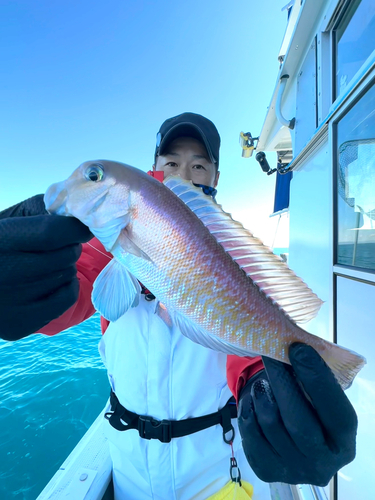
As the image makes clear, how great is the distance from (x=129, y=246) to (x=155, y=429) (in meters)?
1.04

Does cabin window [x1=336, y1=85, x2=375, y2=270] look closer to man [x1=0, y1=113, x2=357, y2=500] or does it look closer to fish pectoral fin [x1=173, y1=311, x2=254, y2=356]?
man [x1=0, y1=113, x2=357, y2=500]

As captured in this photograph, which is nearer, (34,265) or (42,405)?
(34,265)

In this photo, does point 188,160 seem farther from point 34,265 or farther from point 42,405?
point 42,405

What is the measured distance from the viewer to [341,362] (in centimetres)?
83

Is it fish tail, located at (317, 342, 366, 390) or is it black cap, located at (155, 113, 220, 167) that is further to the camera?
black cap, located at (155, 113, 220, 167)

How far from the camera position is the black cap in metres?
1.72

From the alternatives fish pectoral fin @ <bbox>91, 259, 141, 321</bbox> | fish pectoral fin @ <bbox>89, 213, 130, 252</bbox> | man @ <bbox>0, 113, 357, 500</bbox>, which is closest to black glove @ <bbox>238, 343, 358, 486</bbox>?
man @ <bbox>0, 113, 357, 500</bbox>

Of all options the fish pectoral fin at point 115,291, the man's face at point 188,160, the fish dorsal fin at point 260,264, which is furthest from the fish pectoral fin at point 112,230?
the man's face at point 188,160

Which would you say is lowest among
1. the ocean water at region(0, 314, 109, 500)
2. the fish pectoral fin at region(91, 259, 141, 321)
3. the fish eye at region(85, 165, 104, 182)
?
the ocean water at region(0, 314, 109, 500)

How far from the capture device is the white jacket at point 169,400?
125 cm

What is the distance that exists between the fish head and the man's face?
93 centimetres

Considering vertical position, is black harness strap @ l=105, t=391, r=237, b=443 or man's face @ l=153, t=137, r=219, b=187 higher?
man's face @ l=153, t=137, r=219, b=187

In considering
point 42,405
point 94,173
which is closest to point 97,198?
point 94,173

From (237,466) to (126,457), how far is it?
0.65 metres
